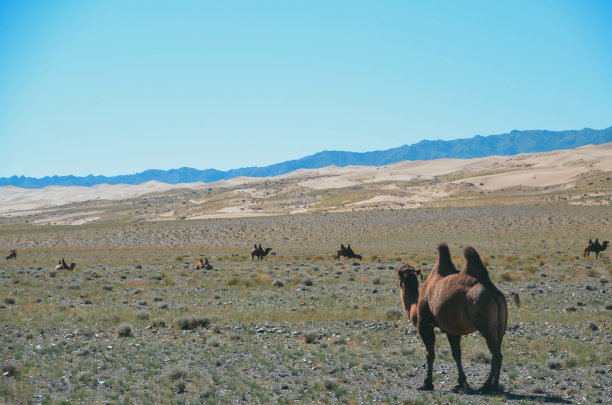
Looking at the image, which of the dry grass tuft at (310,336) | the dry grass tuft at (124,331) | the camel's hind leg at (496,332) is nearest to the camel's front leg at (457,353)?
the camel's hind leg at (496,332)

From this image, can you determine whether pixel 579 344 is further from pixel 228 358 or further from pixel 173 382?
pixel 173 382

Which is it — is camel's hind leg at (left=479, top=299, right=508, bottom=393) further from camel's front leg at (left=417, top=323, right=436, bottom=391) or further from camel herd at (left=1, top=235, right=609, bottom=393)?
camel's front leg at (left=417, top=323, right=436, bottom=391)

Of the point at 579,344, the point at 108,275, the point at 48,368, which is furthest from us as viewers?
the point at 108,275

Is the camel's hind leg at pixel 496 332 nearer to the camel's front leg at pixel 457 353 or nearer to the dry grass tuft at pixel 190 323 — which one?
the camel's front leg at pixel 457 353

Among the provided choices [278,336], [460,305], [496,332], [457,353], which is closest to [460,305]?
[460,305]

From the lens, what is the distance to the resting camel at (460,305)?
8.12 meters

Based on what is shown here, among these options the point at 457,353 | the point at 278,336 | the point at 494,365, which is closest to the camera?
the point at 494,365

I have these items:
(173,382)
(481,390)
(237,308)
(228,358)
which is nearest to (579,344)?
(481,390)

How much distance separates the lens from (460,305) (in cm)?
843

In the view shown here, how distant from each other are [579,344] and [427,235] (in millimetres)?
52238

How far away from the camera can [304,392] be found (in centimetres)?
947

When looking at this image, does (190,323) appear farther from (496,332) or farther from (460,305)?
(496,332)

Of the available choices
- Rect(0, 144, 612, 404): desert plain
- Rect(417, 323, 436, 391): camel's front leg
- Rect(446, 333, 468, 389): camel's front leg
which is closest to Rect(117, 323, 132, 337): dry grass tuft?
Rect(0, 144, 612, 404): desert plain

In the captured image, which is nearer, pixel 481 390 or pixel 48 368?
pixel 481 390
